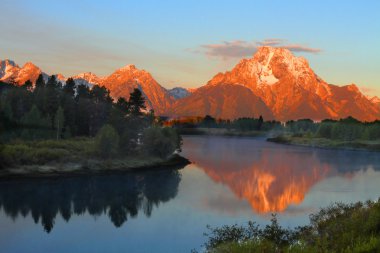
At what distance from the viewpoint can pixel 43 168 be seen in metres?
111

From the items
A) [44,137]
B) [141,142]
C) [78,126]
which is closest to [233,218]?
[141,142]

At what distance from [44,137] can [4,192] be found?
56352 mm

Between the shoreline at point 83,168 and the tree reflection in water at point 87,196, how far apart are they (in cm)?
452

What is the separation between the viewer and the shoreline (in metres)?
106

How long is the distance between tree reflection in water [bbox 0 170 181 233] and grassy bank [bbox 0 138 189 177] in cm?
668

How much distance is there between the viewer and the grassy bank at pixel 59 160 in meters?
108

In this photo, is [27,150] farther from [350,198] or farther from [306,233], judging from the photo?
[306,233]

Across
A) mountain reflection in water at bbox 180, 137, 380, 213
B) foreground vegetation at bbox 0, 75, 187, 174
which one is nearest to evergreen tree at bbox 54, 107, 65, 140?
foreground vegetation at bbox 0, 75, 187, 174

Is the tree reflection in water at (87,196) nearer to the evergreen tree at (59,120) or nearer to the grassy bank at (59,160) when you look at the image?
the grassy bank at (59,160)

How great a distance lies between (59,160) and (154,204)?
151 feet

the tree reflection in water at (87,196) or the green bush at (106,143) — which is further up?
the green bush at (106,143)

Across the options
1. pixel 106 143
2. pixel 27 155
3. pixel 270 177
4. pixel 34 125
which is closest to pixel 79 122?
pixel 34 125

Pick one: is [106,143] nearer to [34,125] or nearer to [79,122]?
[34,125]

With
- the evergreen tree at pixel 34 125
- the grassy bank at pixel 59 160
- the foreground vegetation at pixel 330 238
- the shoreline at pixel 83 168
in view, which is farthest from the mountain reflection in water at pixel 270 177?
the evergreen tree at pixel 34 125
